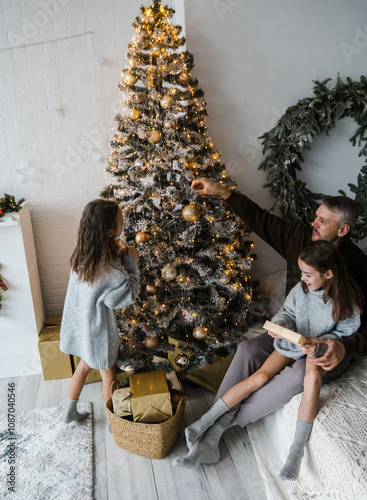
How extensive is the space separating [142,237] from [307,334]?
96cm

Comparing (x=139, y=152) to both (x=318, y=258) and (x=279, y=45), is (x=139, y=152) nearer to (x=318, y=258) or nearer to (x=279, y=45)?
(x=318, y=258)

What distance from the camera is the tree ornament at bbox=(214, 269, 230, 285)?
85.7 inches

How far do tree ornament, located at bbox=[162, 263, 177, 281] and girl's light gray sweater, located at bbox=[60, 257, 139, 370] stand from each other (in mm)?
186

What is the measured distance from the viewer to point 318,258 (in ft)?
5.81

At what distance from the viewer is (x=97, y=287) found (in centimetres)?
189

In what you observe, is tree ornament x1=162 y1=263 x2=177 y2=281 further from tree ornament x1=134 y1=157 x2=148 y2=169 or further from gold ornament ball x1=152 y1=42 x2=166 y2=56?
gold ornament ball x1=152 y1=42 x2=166 y2=56

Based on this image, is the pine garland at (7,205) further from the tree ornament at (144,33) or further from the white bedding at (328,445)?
the white bedding at (328,445)

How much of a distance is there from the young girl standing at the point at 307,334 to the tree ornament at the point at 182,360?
0.39 m

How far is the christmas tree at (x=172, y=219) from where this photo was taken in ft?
6.73

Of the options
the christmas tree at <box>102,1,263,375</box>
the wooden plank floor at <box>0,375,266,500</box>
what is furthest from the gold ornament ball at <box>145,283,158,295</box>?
the wooden plank floor at <box>0,375,266,500</box>

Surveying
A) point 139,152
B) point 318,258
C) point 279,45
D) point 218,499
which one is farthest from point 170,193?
point 218,499

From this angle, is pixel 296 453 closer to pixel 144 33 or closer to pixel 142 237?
pixel 142 237

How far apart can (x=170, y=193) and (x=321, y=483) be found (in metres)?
1.48

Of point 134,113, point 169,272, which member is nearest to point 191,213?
point 169,272
